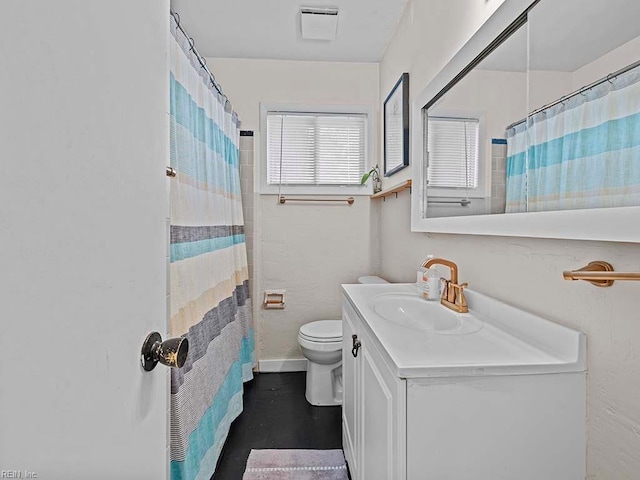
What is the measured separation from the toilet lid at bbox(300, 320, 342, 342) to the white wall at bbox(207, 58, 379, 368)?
0.39 meters

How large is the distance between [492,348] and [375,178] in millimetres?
2119

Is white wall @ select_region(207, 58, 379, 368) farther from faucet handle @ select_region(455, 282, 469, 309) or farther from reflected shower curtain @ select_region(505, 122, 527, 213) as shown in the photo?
reflected shower curtain @ select_region(505, 122, 527, 213)

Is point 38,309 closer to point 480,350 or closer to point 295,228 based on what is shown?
point 480,350

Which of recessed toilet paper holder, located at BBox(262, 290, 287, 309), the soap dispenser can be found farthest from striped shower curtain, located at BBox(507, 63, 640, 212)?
recessed toilet paper holder, located at BBox(262, 290, 287, 309)

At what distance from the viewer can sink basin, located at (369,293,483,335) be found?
4.19 ft

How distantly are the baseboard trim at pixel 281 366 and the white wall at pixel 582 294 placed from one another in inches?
65.4

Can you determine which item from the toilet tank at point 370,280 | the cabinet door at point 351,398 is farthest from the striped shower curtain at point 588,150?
the toilet tank at point 370,280

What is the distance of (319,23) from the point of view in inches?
91.9

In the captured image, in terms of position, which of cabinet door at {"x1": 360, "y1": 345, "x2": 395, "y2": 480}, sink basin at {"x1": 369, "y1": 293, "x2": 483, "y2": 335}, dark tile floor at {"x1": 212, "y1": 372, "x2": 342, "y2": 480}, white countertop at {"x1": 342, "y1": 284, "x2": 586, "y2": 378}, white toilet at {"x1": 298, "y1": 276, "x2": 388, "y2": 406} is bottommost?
dark tile floor at {"x1": 212, "y1": 372, "x2": 342, "y2": 480}

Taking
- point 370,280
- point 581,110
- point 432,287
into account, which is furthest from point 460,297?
point 370,280

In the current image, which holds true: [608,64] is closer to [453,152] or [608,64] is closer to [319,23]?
[453,152]

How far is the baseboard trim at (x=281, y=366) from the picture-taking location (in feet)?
9.59

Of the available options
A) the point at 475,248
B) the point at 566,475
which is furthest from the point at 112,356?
the point at 475,248

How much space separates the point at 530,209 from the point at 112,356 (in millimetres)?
1078
